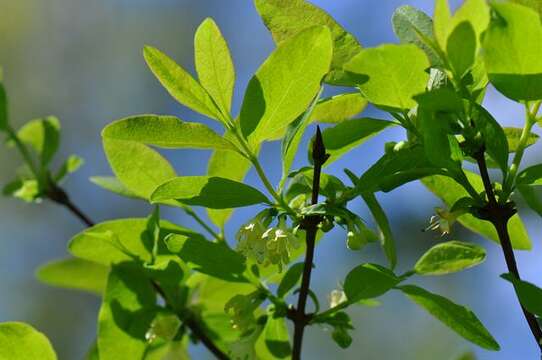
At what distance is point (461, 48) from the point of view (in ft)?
1.67

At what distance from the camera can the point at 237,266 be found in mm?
681

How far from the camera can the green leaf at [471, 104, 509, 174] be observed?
1.80 ft

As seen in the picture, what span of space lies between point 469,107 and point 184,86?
21 cm

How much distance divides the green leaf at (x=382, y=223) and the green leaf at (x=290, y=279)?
97 millimetres

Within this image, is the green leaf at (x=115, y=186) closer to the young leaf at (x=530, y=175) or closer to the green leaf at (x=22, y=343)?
the green leaf at (x=22, y=343)

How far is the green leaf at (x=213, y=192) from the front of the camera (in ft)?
1.91

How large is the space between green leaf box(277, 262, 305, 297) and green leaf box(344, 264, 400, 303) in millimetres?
74

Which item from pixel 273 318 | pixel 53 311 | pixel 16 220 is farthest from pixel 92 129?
pixel 273 318

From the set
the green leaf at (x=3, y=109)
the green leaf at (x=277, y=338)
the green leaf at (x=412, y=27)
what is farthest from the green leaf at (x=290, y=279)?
A: the green leaf at (x=3, y=109)

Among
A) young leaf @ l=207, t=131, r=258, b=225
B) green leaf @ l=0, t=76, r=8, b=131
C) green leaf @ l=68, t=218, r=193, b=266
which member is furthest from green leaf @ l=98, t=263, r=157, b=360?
green leaf @ l=0, t=76, r=8, b=131

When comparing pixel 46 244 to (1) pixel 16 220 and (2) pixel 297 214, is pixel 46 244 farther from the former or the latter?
(2) pixel 297 214

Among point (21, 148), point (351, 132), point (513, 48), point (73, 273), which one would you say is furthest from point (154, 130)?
point (21, 148)

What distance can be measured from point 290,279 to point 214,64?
0.23 metres

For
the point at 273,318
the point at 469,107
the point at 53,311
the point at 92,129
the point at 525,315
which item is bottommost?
the point at 53,311
